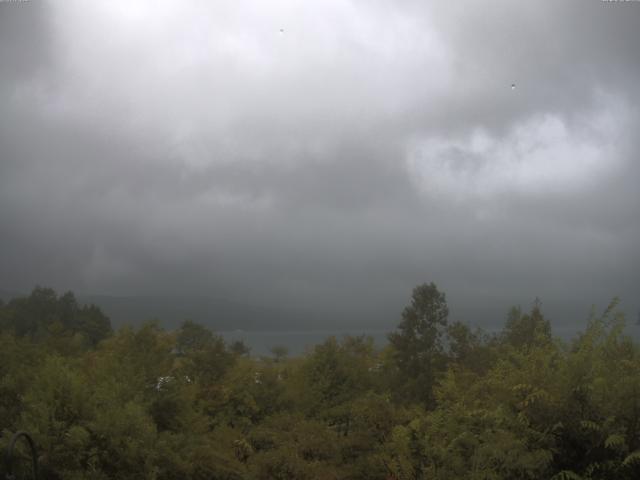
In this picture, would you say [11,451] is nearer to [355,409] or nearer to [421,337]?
[355,409]

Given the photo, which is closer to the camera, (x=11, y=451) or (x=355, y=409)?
(x=11, y=451)

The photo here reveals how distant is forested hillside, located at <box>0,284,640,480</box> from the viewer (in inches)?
416

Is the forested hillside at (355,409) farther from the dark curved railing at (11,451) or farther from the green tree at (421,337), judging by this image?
the dark curved railing at (11,451)

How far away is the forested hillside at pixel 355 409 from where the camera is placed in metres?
10.6

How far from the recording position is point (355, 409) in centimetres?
2491

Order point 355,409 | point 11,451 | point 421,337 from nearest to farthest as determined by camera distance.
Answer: point 11,451 < point 355,409 < point 421,337

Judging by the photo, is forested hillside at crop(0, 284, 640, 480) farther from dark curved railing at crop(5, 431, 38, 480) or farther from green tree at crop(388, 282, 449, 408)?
dark curved railing at crop(5, 431, 38, 480)

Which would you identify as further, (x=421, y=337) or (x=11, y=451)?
(x=421, y=337)

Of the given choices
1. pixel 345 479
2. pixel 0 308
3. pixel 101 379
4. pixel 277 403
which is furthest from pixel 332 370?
pixel 0 308

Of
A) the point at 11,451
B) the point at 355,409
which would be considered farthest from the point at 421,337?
the point at 11,451

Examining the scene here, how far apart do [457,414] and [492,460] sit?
408 cm

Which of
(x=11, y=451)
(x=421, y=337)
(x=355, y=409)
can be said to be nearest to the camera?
(x=11, y=451)

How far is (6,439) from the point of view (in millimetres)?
14562

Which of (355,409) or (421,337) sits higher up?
(421,337)
